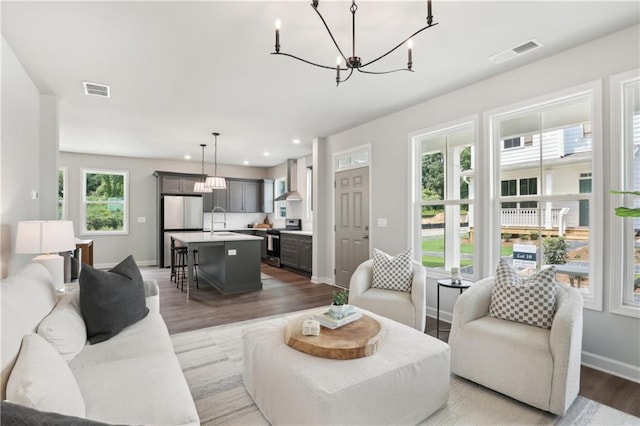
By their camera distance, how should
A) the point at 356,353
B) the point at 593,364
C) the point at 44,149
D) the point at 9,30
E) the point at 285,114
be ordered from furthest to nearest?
the point at 285,114, the point at 44,149, the point at 593,364, the point at 9,30, the point at 356,353

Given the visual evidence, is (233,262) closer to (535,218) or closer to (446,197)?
(446,197)

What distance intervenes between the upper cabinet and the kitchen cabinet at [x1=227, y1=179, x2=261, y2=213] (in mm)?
1014

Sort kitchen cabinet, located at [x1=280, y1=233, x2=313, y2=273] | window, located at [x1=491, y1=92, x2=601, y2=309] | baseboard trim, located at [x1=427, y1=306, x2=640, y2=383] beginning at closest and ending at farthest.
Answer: baseboard trim, located at [x1=427, y1=306, x2=640, y2=383]
window, located at [x1=491, y1=92, x2=601, y2=309]
kitchen cabinet, located at [x1=280, y1=233, x2=313, y2=273]

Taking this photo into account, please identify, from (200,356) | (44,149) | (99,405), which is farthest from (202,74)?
(99,405)

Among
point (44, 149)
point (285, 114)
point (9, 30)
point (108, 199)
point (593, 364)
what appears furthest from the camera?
point (108, 199)

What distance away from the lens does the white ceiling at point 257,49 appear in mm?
2279

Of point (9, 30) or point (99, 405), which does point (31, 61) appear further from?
point (99, 405)

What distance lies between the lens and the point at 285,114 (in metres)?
4.61

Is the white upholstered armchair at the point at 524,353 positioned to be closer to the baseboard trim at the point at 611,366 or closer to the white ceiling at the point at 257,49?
the baseboard trim at the point at 611,366

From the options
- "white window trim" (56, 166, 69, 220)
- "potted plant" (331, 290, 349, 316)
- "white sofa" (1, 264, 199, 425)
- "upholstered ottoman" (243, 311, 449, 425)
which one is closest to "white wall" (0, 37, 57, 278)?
"white sofa" (1, 264, 199, 425)

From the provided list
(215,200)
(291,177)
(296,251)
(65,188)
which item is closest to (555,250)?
(296,251)

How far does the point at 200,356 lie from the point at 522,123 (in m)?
3.83

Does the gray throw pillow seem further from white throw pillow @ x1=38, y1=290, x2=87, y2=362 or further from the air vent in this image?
the air vent

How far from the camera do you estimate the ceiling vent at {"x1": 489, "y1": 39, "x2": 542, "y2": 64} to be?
2.73 metres
